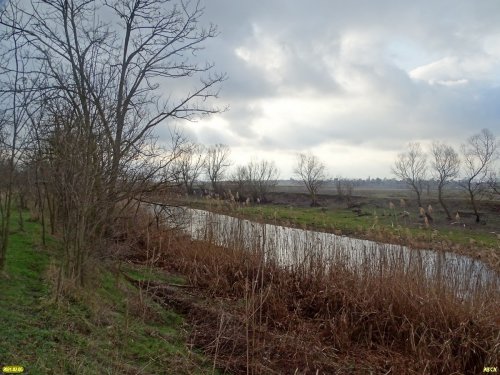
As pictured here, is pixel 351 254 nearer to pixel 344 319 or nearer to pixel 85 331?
pixel 344 319

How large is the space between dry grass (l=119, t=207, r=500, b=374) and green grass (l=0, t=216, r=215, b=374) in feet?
1.89

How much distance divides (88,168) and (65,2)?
26.5ft

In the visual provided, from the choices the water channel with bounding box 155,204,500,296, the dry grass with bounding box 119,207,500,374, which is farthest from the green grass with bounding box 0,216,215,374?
the water channel with bounding box 155,204,500,296

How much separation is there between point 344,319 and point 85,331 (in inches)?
152

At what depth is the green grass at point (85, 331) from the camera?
375cm

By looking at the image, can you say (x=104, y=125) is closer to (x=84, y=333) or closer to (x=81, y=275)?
(x=81, y=275)

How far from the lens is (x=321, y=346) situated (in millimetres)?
5809

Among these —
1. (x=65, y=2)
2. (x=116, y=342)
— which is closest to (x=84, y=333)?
(x=116, y=342)

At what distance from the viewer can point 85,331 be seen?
4.61 meters

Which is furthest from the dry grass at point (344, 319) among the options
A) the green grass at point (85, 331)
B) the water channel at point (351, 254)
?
the green grass at point (85, 331)

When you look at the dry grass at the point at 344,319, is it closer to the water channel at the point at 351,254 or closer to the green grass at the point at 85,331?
the water channel at the point at 351,254

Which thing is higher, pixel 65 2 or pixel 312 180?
pixel 65 2

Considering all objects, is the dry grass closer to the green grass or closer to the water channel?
the water channel

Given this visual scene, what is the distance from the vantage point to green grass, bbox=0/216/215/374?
375 cm
